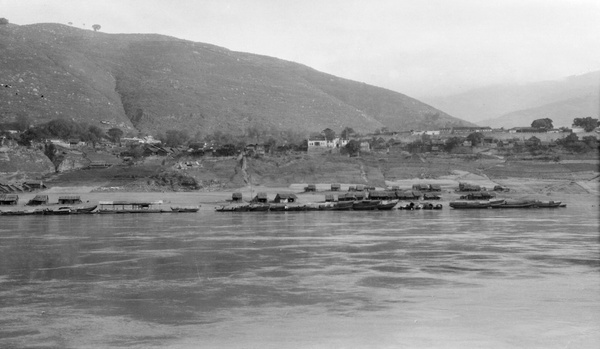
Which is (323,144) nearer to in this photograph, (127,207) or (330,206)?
(330,206)

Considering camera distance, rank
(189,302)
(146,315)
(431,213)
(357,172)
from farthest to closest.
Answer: (357,172) < (431,213) < (189,302) < (146,315)

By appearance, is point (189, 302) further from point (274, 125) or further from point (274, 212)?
point (274, 125)

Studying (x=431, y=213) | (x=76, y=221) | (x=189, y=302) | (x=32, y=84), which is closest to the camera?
(x=189, y=302)

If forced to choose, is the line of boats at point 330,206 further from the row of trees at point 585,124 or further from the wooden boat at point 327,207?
the row of trees at point 585,124

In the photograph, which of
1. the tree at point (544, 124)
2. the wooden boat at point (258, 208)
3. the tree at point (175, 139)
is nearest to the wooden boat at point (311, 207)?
the wooden boat at point (258, 208)

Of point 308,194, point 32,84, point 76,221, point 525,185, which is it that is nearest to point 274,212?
point 308,194

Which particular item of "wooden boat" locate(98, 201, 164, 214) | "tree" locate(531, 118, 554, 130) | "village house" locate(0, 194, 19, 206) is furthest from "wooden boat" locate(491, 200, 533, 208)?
"tree" locate(531, 118, 554, 130)
